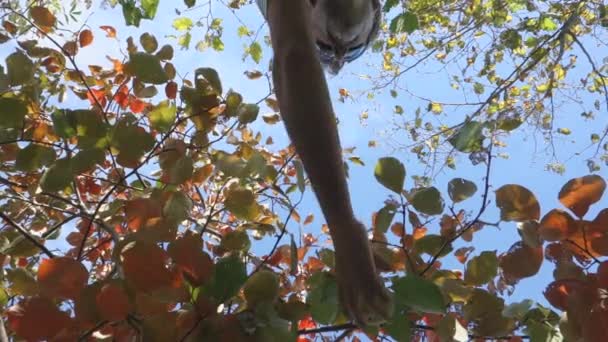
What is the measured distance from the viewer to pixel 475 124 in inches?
38.9

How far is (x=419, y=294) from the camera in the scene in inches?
32.2

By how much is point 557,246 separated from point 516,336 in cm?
18

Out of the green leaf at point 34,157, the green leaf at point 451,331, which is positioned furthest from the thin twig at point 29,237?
the green leaf at point 451,331

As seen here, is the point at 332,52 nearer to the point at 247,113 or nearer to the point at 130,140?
the point at 247,113

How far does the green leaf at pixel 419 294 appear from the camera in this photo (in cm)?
81

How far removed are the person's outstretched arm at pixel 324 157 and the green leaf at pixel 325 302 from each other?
17 millimetres

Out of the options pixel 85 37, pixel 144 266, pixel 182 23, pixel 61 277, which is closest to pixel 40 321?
pixel 61 277

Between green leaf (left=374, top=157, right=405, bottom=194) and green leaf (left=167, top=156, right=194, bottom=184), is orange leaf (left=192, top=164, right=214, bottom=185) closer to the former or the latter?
green leaf (left=167, top=156, right=194, bottom=184)

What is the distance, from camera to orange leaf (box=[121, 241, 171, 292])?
0.77 metres

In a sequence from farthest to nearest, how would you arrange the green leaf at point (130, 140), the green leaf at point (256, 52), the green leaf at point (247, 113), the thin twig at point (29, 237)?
1. the green leaf at point (256, 52)
2. the green leaf at point (247, 113)
3. the thin twig at point (29, 237)
4. the green leaf at point (130, 140)

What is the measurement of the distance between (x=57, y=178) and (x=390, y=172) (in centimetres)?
65

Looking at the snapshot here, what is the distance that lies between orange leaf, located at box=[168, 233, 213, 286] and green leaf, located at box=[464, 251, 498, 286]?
0.51 meters

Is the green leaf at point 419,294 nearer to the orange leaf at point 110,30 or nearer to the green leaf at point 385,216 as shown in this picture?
the green leaf at point 385,216

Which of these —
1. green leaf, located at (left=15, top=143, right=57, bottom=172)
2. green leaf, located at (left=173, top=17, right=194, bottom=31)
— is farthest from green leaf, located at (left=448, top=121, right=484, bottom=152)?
green leaf, located at (left=173, top=17, right=194, bottom=31)
